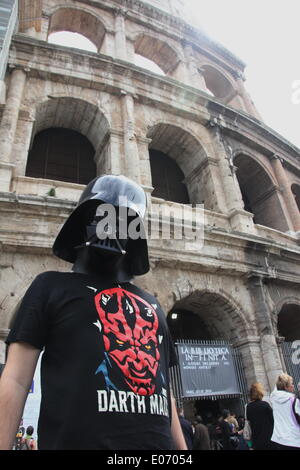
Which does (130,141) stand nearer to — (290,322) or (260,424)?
(260,424)

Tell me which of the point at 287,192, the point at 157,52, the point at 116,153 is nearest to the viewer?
the point at 116,153

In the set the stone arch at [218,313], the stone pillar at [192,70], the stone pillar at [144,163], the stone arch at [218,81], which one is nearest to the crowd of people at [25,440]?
the stone arch at [218,313]

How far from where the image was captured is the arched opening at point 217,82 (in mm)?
14180

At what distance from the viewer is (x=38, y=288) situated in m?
1.12

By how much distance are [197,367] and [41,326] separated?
5977 mm

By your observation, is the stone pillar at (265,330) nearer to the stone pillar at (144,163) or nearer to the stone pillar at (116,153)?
the stone pillar at (144,163)

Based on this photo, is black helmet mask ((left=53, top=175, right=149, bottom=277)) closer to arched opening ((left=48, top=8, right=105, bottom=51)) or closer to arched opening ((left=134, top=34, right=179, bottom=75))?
arched opening ((left=48, top=8, right=105, bottom=51))

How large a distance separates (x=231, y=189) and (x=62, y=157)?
4.88 meters

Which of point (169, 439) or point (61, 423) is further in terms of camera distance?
point (169, 439)

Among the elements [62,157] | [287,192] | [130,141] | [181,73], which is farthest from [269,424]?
[181,73]

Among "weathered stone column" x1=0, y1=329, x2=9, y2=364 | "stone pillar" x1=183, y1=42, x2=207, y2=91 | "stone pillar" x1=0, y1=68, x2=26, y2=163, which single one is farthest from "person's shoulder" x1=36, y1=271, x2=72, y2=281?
"stone pillar" x1=183, y1=42, x2=207, y2=91

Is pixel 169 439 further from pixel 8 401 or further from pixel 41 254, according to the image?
pixel 41 254

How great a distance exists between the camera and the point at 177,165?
10.7 metres
